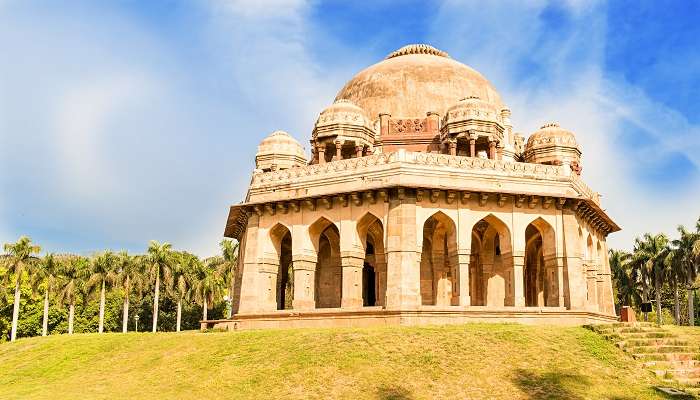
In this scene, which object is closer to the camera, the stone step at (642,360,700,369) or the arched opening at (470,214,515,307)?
the stone step at (642,360,700,369)

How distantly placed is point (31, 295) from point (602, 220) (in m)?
42.5

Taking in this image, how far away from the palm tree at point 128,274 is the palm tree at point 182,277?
2.38 metres

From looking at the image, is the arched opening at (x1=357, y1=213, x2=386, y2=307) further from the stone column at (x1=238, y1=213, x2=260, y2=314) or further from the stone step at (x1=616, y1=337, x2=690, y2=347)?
the stone step at (x1=616, y1=337, x2=690, y2=347)

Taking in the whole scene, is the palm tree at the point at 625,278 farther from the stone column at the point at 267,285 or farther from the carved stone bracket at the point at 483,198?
the stone column at the point at 267,285

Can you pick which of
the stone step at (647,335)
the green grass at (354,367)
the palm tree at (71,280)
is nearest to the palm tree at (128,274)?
the palm tree at (71,280)

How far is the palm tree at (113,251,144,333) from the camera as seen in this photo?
48.8 meters

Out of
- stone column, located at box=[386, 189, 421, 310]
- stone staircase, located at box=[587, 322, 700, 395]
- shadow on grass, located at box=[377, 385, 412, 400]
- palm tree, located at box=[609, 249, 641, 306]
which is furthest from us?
palm tree, located at box=[609, 249, 641, 306]

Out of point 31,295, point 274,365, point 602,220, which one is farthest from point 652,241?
point 31,295

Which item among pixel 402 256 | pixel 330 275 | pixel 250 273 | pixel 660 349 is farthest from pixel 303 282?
pixel 660 349

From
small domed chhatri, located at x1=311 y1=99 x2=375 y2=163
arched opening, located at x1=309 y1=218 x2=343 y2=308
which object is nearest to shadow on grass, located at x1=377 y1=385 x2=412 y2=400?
arched opening, located at x1=309 y1=218 x2=343 y2=308

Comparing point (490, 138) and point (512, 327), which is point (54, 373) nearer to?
point (512, 327)

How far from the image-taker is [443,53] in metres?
39.2

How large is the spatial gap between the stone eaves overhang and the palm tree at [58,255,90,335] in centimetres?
2752

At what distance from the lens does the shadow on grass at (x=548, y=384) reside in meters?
15.1
